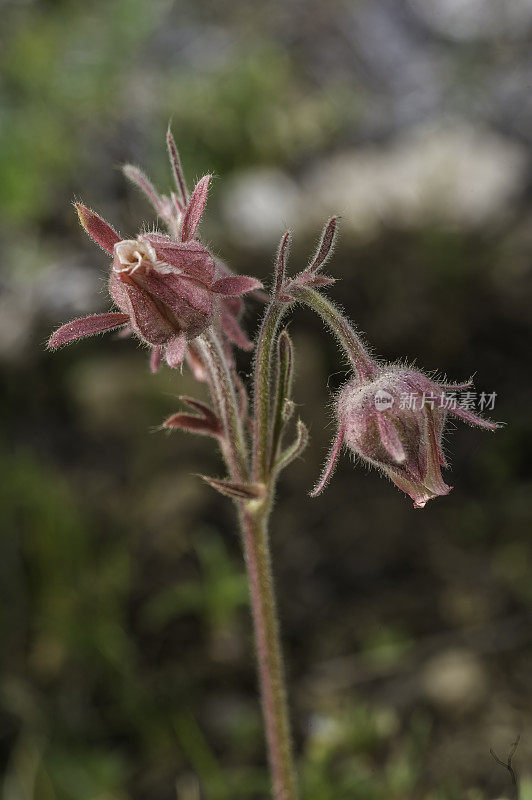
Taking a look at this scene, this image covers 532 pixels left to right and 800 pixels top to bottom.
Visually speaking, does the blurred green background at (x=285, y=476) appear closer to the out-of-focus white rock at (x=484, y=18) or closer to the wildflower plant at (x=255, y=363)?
the out-of-focus white rock at (x=484, y=18)

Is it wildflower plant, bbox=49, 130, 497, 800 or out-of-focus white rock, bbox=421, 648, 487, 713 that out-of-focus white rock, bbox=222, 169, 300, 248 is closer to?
out-of-focus white rock, bbox=421, 648, 487, 713

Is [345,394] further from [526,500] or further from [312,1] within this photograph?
[312,1]

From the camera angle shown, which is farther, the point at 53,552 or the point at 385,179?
the point at 385,179

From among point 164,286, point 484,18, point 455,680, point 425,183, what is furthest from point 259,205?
point 164,286

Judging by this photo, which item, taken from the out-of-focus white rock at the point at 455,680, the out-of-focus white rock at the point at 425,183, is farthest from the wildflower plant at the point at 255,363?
the out-of-focus white rock at the point at 425,183

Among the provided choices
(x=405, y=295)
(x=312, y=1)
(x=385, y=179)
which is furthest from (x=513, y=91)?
(x=312, y=1)

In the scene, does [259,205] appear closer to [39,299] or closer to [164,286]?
[39,299]
